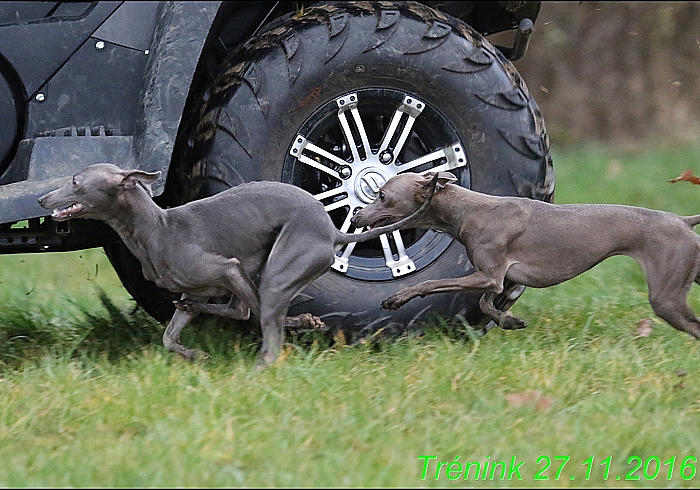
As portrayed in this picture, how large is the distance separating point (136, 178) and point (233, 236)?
451 mm

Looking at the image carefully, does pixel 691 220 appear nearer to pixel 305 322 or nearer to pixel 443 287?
pixel 443 287

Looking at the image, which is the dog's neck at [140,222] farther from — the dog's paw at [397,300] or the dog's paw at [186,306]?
the dog's paw at [397,300]

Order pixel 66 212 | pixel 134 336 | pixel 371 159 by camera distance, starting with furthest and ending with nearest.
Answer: pixel 134 336 → pixel 371 159 → pixel 66 212

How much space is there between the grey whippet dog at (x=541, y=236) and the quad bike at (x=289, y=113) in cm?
14

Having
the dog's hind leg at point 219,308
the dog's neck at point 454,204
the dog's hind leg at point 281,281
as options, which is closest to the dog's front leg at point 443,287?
the dog's neck at point 454,204

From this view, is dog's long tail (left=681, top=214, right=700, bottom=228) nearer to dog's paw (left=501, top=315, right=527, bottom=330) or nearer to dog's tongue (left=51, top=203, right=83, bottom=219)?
dog's paw (left=501, top=315, right=527, bottom=330)

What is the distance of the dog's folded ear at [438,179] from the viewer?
14.9 ft

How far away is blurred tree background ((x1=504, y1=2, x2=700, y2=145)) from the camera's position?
14.0 m

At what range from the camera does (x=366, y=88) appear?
4648 mm

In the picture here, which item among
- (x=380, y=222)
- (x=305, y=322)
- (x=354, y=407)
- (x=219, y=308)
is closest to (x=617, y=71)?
(x=380, y=222)

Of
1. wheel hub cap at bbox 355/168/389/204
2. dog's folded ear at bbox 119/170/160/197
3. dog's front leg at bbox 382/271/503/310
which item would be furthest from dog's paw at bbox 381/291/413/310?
dog's folded ear at bbox 119/170/160/197

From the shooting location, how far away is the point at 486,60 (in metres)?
4.69

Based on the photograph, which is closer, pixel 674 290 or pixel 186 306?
pixel 186 306

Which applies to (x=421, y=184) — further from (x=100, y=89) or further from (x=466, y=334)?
(x=100, y=89)
